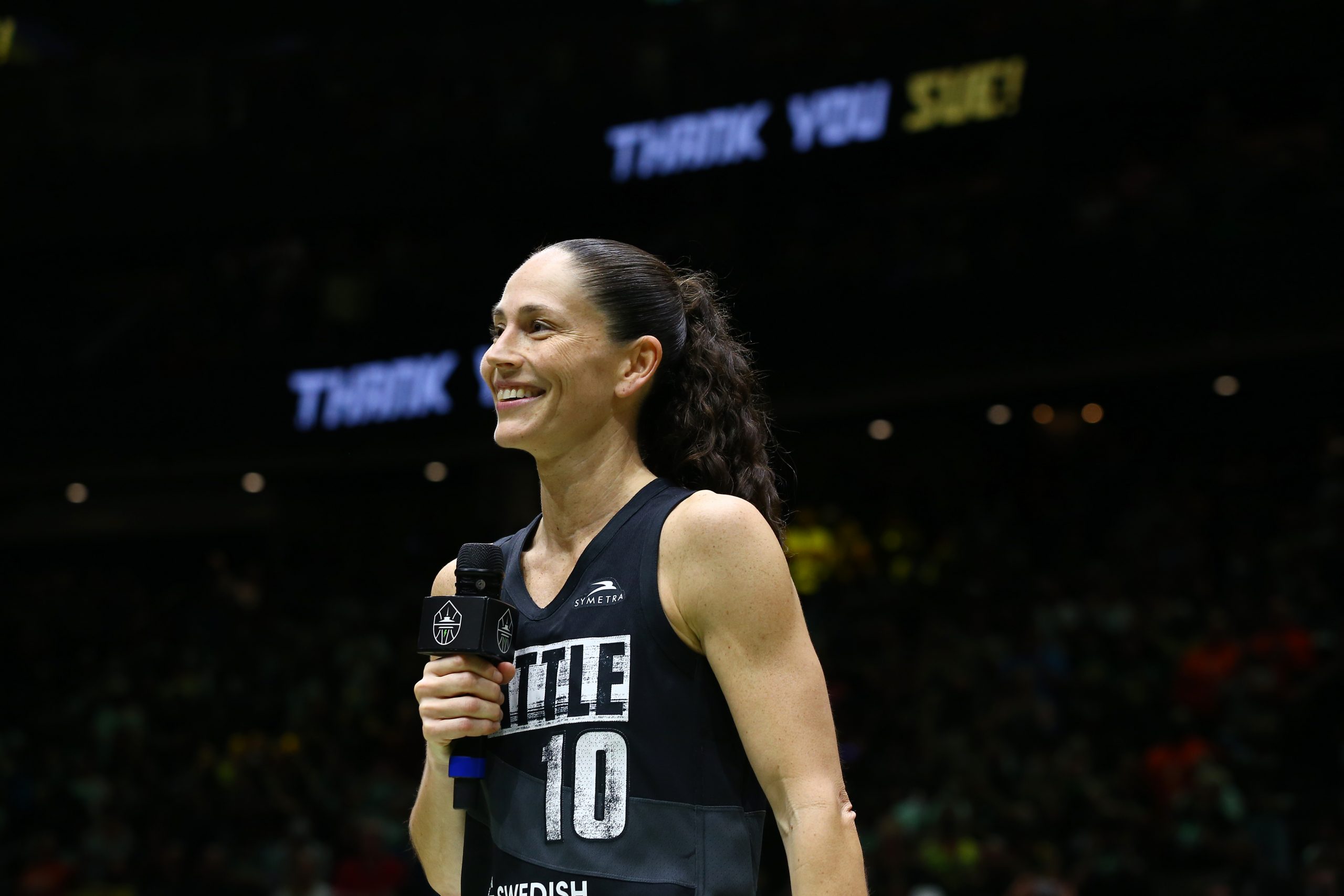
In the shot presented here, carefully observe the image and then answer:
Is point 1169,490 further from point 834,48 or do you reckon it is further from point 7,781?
point 7,781

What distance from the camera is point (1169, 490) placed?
1266cm

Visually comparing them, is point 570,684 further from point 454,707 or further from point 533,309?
point 533,309

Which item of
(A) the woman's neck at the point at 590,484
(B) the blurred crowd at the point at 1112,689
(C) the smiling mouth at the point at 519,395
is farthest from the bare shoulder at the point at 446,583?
(B) the blurred crowd at the point at 1112,689

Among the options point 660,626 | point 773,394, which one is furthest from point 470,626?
point 773,394

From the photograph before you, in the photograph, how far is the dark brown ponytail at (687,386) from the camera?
8.13 ft

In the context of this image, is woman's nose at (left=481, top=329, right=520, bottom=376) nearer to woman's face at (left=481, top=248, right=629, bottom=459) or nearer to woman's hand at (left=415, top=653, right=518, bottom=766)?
woman's face at (left=481, top=248, right=629, bottom=459)

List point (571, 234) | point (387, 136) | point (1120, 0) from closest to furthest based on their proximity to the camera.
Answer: point (1120, 0), point (387, 136), point (571, 234)

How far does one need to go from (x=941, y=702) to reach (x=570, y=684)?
8.28 m

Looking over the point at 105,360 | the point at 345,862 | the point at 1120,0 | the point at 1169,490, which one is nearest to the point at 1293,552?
the point at 1169,490

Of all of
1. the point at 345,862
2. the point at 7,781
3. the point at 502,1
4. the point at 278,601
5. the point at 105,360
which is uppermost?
the point at 502,1

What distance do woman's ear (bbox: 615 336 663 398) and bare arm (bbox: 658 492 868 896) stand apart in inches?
11.1

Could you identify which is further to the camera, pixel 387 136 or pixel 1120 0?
pixel 387 136

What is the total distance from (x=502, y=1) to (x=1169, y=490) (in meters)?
9.03

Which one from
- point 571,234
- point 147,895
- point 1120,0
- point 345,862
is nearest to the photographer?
point 345,862
